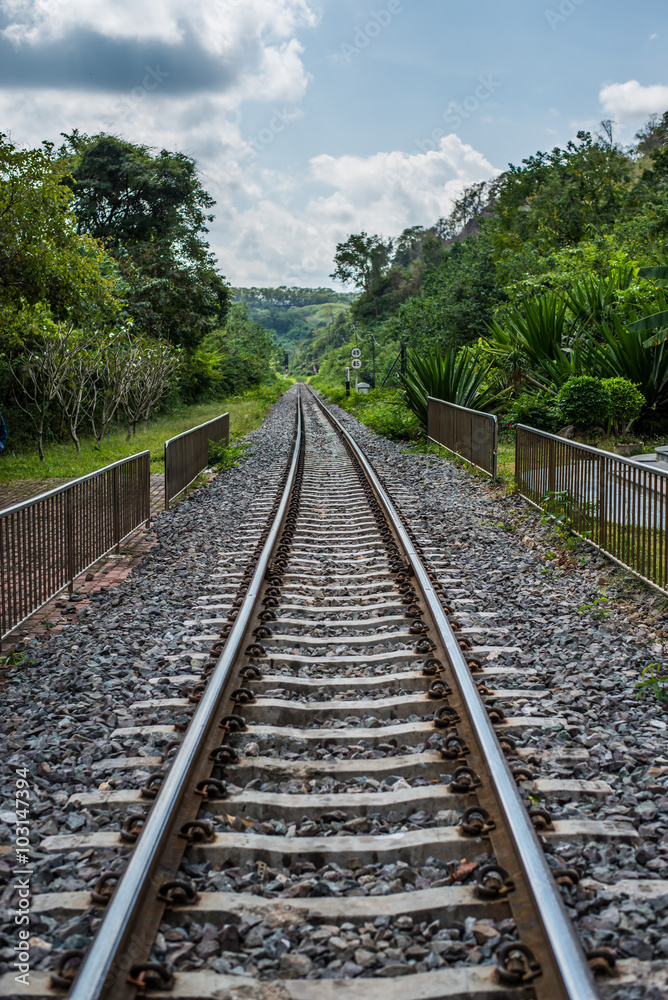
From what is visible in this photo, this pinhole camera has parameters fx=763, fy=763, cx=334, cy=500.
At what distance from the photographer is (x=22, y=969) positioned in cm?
233

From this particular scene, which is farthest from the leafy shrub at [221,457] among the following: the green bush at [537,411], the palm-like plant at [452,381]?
the green bush at [537,411]

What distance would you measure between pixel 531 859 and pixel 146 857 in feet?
4.46

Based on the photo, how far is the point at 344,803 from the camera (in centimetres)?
324

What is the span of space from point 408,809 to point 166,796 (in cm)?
101

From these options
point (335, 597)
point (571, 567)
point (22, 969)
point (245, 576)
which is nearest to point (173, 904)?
point (22, 969)

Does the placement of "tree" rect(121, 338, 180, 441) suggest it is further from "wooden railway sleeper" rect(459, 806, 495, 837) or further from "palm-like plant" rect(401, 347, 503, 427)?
"wooden railway sleeper" rect(459, 806, 495, 837)

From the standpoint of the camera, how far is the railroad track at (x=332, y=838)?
2283 millimetres

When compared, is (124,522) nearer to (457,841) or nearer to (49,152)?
(457,841)

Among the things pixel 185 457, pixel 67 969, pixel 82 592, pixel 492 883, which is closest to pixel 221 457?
pixel 185 457

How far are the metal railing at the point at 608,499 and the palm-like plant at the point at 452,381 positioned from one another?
7408 mm

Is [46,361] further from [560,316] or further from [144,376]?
[560,316]

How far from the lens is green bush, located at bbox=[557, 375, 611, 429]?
13039 mm

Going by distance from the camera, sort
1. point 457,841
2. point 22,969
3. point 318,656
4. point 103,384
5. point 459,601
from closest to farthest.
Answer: point 22,969 < point 457,841 < point 318,656 < point 459,601 < point 103,384

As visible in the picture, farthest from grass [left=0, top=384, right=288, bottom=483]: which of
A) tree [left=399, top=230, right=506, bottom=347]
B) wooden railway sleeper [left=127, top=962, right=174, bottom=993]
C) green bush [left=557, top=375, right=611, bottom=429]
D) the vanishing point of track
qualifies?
wooden railway sleeper [left=127, top=962, right=174, bottom=993]
